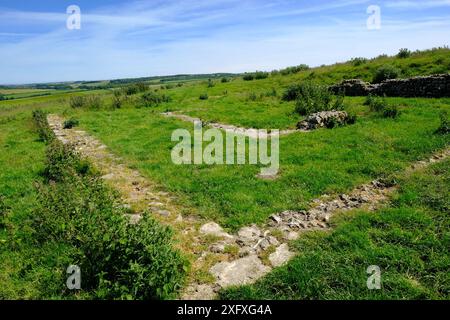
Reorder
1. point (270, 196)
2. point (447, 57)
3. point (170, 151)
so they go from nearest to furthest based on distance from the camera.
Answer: point (270, 196) < point (170, 151) < point (447, 57)

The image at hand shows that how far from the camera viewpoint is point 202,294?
5.20 meters

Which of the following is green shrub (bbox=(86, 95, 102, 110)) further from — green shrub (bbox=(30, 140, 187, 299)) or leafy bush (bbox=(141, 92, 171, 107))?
green shrub (bbox=(30, 140, 187, 299))

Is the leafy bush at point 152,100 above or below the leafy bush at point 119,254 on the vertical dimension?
above

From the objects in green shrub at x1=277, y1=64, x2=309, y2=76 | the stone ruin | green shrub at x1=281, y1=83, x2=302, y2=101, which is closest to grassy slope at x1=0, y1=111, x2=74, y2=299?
the stone ruin

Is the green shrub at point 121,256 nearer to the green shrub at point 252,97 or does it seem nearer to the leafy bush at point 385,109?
the leafy bush at point 385,109

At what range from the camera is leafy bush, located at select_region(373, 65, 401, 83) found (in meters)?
24.3

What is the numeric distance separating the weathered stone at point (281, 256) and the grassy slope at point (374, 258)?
0.18m

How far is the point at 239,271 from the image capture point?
5711 mm

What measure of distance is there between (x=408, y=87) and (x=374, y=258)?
18.1 meters

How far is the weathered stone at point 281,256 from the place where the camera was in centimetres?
587

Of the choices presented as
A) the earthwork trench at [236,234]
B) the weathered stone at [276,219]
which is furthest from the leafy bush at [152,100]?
the weathered stone at [276,219]

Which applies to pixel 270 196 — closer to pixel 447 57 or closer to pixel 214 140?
pixel 214 140
